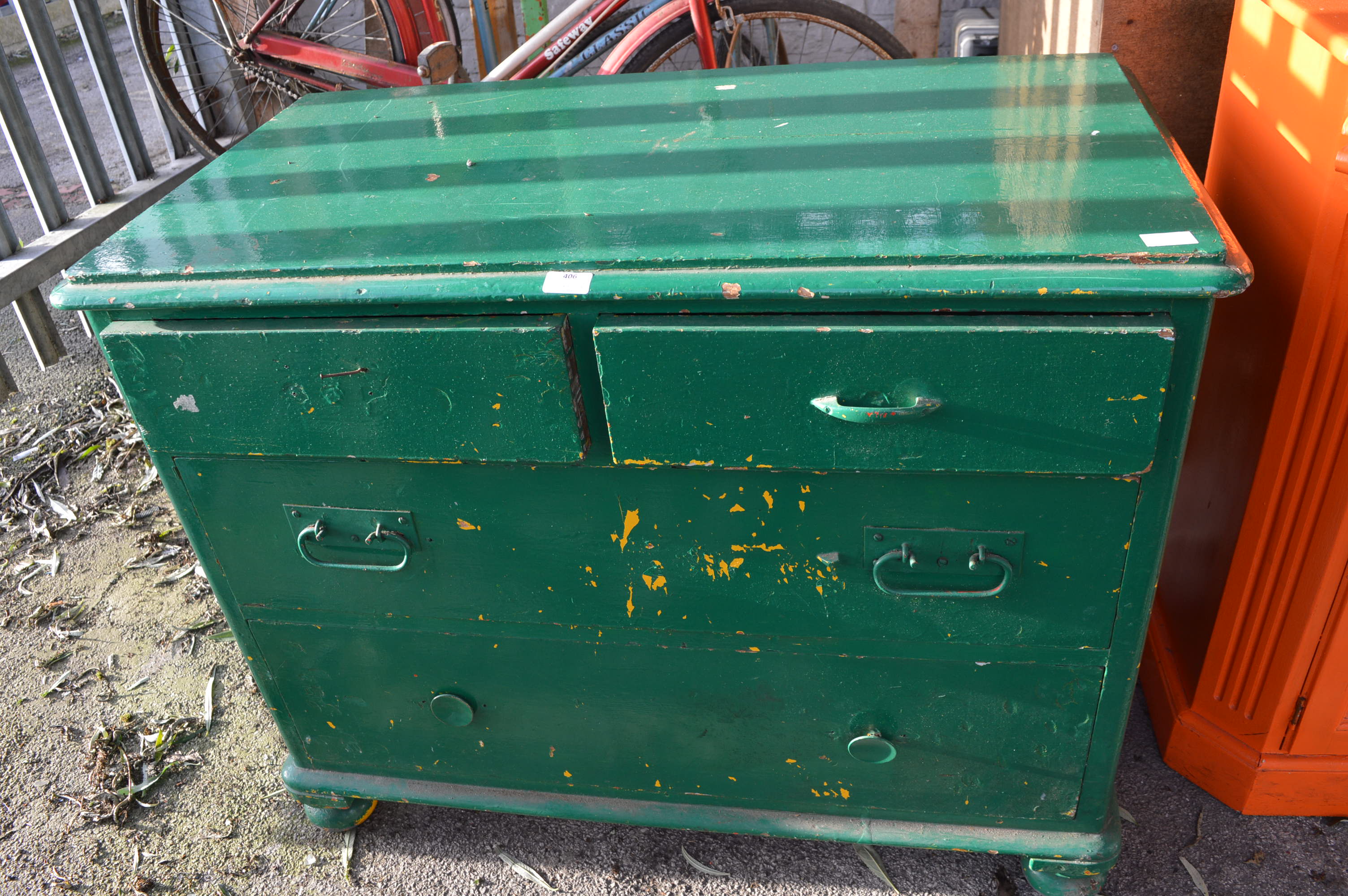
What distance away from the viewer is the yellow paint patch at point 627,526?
1366mm

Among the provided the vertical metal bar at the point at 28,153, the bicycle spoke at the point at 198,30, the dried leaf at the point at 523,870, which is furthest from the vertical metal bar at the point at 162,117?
the dried leaf at the point at 523,870

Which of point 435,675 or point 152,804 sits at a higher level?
point 435,675

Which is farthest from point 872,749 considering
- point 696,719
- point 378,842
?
point 378,842

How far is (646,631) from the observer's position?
1.49m

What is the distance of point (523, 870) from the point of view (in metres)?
1.84

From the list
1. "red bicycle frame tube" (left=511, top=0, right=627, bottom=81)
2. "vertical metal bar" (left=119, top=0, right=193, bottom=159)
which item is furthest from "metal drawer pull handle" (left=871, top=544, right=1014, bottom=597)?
"vertical metal bar" (left=119, top=0, right=193, bottom=159)

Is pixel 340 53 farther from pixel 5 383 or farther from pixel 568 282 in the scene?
pixel 568 282

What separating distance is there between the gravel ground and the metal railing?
4.87 ft

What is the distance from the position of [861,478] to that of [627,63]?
255 cm

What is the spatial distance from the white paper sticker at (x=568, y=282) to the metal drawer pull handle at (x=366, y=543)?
1.65ft

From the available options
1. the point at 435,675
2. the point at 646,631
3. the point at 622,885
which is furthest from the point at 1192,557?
the point at 435,675

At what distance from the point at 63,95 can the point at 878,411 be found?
3549 mm

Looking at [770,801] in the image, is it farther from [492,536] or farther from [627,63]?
[627,63]

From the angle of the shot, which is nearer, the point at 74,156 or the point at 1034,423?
the point at 1034,423
